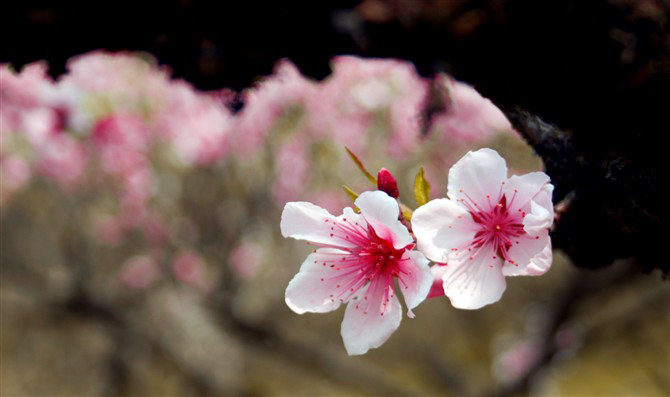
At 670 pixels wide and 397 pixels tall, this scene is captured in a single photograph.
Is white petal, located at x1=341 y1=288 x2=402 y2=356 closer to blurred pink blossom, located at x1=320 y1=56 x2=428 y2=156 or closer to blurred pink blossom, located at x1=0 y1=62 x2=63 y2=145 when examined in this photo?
blurred pink blossom, located at x1=320 y1=56 x2=428 y2=156

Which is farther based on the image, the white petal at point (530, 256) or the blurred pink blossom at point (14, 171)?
the blurred pink blossom at point (14, 171)

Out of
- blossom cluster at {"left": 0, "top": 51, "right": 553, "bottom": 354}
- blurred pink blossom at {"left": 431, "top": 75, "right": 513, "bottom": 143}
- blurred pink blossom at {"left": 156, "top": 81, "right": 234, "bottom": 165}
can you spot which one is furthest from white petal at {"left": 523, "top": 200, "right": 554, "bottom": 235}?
blurred pink blossom at {"left": 156, "top": 81, "right": 234, "bottom": 165}

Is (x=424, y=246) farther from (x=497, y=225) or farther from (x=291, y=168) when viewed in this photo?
(x=291, y=168)

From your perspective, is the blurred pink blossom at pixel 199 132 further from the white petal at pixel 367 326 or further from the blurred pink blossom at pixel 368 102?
the white petal at pixel 367 326

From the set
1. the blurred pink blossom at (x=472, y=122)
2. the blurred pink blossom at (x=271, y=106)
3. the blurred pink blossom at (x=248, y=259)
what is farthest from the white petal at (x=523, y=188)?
the blurred pink blossom at (x=248, y=259)

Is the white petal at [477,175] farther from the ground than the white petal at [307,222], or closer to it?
closer to it

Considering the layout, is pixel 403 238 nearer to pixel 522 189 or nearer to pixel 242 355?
pixel 522 189
